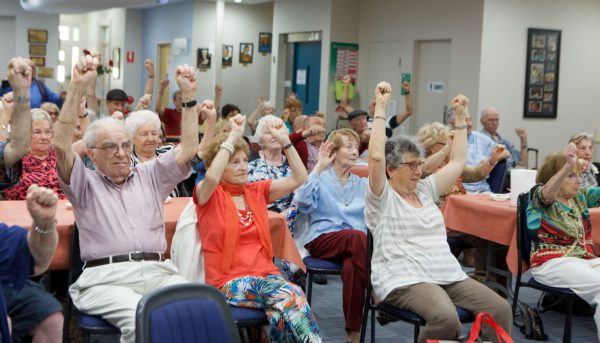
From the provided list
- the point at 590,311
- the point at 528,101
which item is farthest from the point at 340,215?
the point at 528,101

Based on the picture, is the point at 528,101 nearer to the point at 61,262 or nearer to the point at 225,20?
the point at 225,20

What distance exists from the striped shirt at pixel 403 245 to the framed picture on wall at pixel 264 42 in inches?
436

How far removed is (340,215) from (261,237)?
861 mm

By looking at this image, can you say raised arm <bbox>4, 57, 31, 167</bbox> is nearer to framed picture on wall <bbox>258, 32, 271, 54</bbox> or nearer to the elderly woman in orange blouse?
the elderly woman in orange blouse

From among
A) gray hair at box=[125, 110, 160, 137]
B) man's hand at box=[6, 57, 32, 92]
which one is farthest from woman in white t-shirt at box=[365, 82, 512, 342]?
man's hand at box=[6, 57, 32, 92]

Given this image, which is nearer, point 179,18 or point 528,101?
point 528,101

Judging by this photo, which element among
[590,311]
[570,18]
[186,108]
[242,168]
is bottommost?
[590,311]

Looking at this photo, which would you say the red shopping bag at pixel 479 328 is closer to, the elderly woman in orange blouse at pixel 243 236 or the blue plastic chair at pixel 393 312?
the blue plastic chair at pixel 393 312

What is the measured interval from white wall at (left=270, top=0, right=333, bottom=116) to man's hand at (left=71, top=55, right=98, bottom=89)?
27.9ft

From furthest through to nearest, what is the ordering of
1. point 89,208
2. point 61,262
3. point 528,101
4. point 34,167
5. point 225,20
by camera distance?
point 225,20 → point 528,101 → point 34,167 → point 61,262 → point 89,208

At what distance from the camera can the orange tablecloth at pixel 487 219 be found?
4.58 m

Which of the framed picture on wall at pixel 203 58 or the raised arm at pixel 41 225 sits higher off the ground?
the framed picture on wall at pixel 203 58

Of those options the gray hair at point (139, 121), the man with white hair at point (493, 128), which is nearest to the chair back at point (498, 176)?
the man with white hair at point (493, 128)

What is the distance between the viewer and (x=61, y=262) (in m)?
3.38
